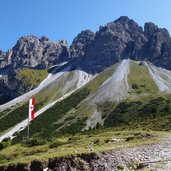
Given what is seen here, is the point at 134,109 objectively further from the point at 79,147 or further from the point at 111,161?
the point at 111,161

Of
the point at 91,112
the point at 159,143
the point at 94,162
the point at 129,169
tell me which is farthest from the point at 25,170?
the point at 91,112

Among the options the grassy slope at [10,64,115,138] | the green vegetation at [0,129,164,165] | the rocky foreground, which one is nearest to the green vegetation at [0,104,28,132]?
the grassy slope at [10,64,115,138]

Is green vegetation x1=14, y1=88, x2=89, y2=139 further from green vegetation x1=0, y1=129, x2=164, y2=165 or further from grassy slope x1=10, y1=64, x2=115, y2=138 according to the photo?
A: green vegetation x1=0, y1=129, x2=164, y2=165

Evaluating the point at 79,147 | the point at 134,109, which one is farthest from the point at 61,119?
the point at 79,147

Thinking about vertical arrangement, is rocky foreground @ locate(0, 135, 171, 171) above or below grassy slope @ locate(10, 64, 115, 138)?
below

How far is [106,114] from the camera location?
15812 cm

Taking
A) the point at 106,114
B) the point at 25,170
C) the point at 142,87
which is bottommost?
the point at 25,170

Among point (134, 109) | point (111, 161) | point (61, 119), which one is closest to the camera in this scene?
point (111, 161)

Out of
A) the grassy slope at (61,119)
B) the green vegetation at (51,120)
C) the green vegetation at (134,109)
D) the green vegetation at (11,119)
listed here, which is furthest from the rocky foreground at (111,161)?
the green vegetation at (11,119)

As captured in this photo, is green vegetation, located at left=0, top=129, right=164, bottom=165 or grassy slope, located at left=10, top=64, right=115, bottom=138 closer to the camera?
green vegetation, located at left=0, top=129, right=164, bottom=165

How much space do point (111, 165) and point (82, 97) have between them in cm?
16626

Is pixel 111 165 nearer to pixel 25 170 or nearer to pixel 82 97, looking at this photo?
pixel 25 170

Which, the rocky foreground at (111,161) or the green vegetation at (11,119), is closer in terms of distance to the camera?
the rocky foreground at (111,161)

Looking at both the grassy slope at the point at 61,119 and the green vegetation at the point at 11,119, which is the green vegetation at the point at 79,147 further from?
the green vegetation at the point at 11,119
